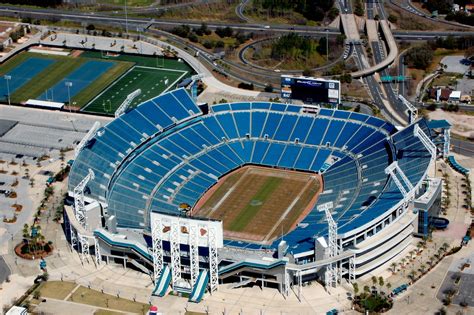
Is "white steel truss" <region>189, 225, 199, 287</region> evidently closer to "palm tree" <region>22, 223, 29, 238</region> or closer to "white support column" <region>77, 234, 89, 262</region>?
"white support column" <region>77, 234, 89, 262</region>

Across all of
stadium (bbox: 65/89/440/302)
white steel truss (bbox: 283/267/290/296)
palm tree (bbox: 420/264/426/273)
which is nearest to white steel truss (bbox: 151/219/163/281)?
stadium (bbox: 65/89/440/302)

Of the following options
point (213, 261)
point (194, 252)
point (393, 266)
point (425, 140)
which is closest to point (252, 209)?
point (213, 261)

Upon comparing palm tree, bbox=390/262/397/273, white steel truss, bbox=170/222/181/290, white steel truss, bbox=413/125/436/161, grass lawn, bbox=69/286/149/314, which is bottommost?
grass lawn, bbox=69/286/149/314

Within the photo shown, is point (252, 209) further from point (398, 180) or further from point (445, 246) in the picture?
point (445, 246)

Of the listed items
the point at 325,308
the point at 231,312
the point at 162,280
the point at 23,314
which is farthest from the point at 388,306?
the point at 23,314

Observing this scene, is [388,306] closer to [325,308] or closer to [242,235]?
[325,308]

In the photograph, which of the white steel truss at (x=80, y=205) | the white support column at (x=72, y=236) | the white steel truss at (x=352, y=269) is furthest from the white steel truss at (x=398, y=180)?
the white support column at (x=72, y=236)
